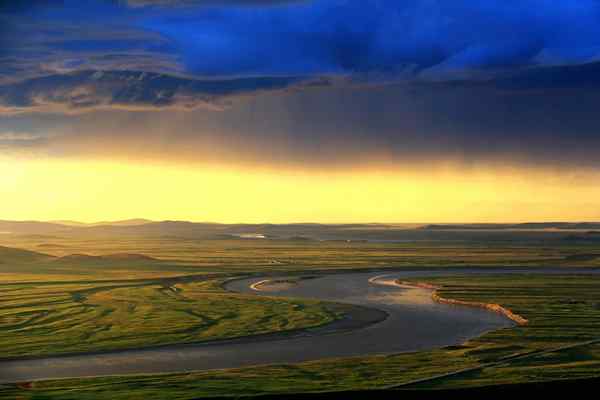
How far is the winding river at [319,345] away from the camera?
186ft

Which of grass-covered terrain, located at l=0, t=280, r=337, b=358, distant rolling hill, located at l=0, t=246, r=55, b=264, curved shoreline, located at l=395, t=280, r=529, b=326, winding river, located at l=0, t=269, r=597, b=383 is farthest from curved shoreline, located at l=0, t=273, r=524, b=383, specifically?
distant rolling hill, located at l=0, t=246, r=55, b=264

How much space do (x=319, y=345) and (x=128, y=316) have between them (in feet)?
76.8

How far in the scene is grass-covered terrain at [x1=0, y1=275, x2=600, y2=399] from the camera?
161 feet

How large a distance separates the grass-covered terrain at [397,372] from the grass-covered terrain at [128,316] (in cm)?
1351

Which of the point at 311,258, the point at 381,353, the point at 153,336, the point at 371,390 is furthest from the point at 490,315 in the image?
Result: the point at 311,258

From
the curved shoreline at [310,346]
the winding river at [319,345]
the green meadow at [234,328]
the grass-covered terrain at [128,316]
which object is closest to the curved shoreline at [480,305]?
the green meadow at [234,328]

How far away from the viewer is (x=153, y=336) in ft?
230

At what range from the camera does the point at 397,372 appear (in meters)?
54.1

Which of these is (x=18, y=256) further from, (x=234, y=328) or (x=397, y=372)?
(x=397, y=372)

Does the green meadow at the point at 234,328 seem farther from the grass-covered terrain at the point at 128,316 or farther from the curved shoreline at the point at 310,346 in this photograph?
the curved shoreline at the point at 310,346

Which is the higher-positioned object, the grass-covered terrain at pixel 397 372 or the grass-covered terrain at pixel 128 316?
the grass-covered terrain at pixel 128 316

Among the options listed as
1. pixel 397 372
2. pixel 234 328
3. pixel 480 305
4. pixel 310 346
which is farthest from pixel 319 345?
pixel 480 305

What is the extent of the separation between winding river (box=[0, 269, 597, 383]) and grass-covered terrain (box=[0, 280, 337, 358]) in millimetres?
2925

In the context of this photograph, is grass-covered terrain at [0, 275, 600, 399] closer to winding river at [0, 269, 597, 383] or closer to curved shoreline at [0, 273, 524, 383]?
curved shoreline at [0, 273, 524, 383]
